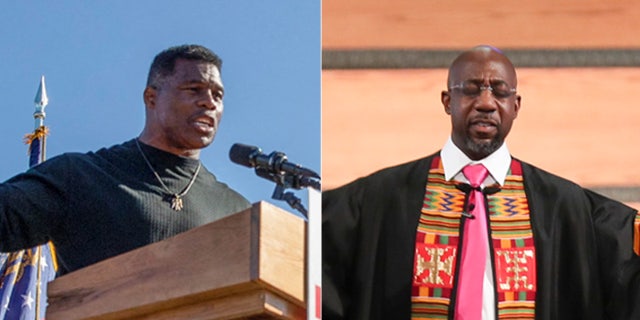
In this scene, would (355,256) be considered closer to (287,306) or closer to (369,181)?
(369,181)

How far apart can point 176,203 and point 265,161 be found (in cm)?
27

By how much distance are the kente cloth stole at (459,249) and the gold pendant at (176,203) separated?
0.64m

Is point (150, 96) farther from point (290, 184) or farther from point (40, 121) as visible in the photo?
point (290, 184)

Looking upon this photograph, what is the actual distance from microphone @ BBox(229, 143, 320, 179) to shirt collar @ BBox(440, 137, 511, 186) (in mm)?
616

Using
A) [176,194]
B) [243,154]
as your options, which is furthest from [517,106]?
[176,194]

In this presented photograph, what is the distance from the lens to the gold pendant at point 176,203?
1924 millimetres

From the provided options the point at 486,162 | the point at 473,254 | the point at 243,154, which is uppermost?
the point at 486,162

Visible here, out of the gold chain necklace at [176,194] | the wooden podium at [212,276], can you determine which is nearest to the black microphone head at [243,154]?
the gold chain necklace at [176,194]

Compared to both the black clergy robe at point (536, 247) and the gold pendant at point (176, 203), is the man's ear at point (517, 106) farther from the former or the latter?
the gold pendant at point (176, 203)

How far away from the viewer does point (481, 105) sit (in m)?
2.28

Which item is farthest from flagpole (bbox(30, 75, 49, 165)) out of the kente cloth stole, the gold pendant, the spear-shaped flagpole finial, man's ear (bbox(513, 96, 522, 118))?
man's ear (bbox(513, 96, 522, 118))

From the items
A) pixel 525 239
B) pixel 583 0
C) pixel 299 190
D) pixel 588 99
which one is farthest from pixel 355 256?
pixel 583 0

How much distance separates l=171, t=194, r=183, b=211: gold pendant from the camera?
1.92 metres

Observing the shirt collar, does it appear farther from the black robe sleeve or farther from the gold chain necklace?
the gold chain necklace
